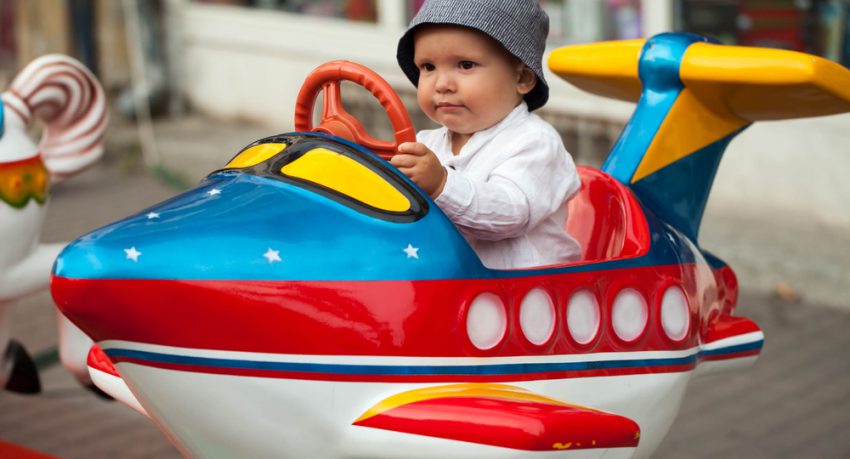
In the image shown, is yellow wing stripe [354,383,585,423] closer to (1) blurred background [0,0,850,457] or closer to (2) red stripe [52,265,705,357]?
(2) red stripe [52,265,705,357]

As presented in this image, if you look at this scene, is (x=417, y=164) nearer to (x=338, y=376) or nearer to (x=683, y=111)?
(x=338, y=376)

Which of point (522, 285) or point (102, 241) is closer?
point (102, 241)

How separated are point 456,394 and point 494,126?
0.61 m

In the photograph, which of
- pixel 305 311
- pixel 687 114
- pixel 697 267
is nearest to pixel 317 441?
pixel 305 311

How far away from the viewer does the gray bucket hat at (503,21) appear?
2158mm

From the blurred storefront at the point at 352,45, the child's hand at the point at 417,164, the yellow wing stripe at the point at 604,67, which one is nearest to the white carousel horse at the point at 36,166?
the yellow wing stripe at the point at 604,67

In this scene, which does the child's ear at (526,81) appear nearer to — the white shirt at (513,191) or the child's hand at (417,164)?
the white shirt at (513,191)

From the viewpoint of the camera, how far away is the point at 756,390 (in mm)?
4043

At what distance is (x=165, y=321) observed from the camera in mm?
1840

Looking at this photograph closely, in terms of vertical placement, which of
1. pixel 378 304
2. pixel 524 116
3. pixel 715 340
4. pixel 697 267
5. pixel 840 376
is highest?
pixel 524 116

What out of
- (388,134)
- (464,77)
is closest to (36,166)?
(464,77)

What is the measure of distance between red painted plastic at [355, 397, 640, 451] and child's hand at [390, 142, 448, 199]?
37 centimetres

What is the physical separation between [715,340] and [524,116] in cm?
68

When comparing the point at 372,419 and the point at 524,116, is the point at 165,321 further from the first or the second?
the point at 524,116
